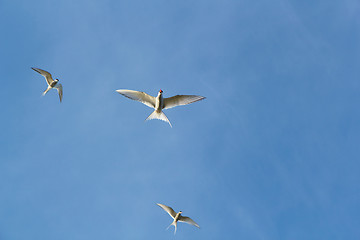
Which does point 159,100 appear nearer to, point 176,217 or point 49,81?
point 176,217

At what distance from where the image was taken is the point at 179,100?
36250mm

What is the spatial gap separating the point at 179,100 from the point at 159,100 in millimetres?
1977

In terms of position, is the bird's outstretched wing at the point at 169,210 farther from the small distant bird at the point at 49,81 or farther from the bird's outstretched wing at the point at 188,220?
the small distant bird at the point at 49,81

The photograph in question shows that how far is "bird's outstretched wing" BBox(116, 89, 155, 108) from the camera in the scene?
35688 millimetres

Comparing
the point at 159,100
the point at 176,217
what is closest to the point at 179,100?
the point at 159,100

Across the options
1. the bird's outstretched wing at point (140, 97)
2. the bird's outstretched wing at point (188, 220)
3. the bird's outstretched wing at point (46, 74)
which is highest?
the bird's outstretched wing at point (46, 74)

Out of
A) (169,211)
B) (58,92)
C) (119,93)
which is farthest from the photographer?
(58,92)

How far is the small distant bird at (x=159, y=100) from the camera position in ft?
117

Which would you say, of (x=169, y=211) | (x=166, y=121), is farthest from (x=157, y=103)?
(x=169, y=211)

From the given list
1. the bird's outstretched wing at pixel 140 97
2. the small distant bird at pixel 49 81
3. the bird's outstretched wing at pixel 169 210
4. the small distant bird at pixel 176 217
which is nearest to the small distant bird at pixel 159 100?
the bird's outstretched wing at pixel 140 97

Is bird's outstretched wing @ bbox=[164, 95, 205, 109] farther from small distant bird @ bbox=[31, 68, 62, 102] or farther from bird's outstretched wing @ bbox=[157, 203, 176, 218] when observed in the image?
small distant bird @ bbox=[31, 68, 62, 102]

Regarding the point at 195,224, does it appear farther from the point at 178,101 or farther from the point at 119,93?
the point at 119,93

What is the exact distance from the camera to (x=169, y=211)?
133ft

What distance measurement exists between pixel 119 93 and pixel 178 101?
5.52 metres
